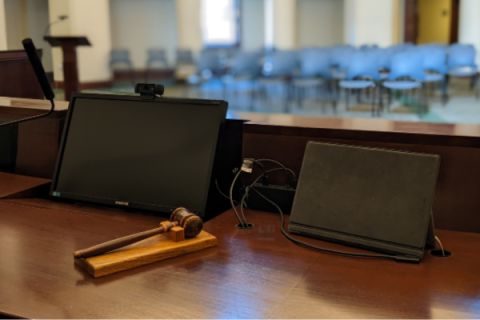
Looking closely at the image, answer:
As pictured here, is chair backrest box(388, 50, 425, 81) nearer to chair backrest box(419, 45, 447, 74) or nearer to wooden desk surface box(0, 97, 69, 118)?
chair backrest box(419, 45, 447, 74)

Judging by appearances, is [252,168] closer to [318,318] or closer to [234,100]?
[318,318]

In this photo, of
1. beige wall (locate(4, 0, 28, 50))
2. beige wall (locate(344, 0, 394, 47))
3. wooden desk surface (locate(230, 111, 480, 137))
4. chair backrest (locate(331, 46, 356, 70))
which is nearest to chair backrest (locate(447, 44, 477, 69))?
chair backrest (locate(331, 46, 356, 70))

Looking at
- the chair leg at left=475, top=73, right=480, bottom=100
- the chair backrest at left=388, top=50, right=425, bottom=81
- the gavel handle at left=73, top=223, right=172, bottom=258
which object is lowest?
the gavel handle at left=73, top=223, right=172, bottom=258

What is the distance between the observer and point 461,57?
7996 millimetres

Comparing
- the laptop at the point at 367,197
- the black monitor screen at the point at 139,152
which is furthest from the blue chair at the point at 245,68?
the laptop at the point at 367,197

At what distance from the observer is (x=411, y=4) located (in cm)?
1199

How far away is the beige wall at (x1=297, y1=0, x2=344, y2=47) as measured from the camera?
13.0m

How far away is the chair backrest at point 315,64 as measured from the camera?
778 cm

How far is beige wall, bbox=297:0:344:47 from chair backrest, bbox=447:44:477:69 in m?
5.20

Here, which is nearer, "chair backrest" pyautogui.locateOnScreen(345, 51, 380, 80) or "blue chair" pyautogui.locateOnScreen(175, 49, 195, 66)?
"chair backrest" pyautogui.locateOnScreen(345, 51, 380, 80)

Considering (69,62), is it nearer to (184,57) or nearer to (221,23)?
(184,57)

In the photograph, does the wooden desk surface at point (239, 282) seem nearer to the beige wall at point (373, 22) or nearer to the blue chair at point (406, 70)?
the blue chair at point (406, 70)

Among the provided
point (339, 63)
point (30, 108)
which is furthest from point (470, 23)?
point (30, 108)

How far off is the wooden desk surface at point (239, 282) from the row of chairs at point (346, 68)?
6.11 m
